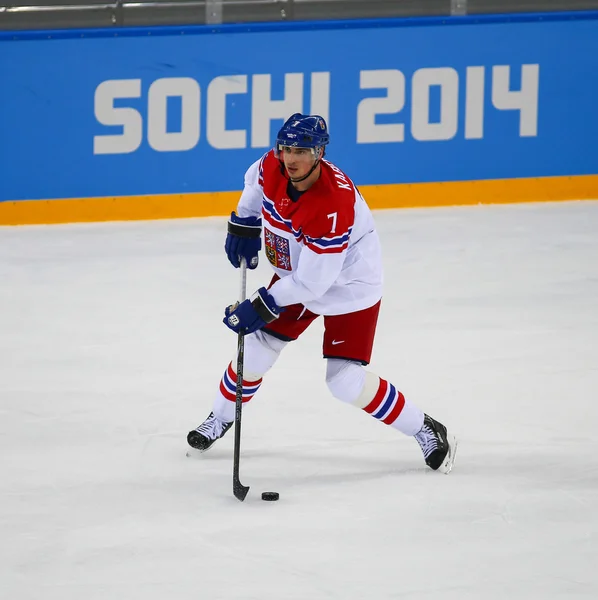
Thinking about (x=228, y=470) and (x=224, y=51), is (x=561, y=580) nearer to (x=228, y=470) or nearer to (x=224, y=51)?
(x=228, y=470)

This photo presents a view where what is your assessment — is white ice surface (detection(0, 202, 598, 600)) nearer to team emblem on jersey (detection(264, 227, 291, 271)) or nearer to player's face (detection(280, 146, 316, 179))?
team emblem on jersey (detection(264, 227, 291, 271))

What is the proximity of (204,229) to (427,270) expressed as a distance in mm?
1591

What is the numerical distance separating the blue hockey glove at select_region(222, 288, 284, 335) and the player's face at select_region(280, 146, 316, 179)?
35cm

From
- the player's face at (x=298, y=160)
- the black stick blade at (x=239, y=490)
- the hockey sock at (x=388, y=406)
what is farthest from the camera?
the hockey sock at (x=388, y=406)

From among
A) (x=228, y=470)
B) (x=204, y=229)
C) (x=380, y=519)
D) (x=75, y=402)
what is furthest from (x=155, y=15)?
(x=380, y=519)

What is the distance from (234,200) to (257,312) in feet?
14.0

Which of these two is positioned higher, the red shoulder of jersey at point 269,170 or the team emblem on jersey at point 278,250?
the red shoulder of jersey at point 269,170

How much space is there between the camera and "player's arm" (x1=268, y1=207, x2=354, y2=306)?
357 cm

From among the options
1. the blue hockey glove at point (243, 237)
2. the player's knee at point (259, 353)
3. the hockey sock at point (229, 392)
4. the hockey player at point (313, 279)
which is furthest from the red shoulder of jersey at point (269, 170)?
the hockey sock at point (229, 392)

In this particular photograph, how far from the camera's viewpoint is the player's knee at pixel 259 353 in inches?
156

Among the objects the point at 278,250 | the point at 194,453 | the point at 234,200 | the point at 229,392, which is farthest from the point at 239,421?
the point at 234,200

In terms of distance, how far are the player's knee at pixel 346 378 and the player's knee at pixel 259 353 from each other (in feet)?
0.73

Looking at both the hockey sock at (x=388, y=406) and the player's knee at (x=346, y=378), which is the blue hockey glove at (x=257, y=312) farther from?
the hockey sock at (x=388, y=406)

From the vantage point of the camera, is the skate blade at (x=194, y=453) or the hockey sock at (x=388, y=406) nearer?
the hockey sock at (x=388, y=406)
